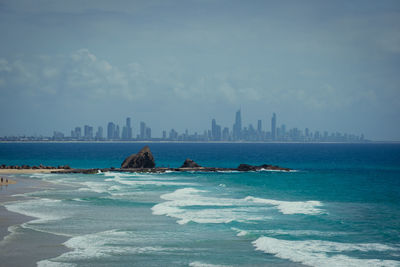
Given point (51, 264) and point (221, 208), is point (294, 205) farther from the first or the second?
point (51, 264)

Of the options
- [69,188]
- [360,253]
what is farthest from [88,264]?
[69,188]

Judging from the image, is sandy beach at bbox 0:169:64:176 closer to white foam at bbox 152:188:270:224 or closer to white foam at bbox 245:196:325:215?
white foam at bbox 152:188:270:224

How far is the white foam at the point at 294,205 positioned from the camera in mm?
38009

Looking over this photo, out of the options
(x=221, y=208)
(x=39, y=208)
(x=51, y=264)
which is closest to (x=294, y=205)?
(x=221, y=208)

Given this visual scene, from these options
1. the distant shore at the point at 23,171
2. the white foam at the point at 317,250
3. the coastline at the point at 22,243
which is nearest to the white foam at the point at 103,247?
the coastline at the point at 22,243

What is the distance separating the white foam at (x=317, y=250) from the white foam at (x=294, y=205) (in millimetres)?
10866

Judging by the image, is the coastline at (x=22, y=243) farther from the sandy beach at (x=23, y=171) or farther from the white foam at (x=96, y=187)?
the sandy beach at (x=23, y=171)

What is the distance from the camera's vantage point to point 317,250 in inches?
981

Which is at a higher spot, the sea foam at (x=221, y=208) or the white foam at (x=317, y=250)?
the sea foam at (x=221, y=208)

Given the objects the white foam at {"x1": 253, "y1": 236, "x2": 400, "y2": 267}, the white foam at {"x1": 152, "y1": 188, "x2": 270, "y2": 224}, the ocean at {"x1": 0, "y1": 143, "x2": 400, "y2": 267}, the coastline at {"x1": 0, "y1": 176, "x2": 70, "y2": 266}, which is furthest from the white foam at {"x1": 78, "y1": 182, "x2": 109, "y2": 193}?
the white foam at {"x1": 253, "y1": 236, "x2": 400, "y2": 267}

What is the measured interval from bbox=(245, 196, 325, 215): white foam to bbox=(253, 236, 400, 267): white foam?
35.6 feet

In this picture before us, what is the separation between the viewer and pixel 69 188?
2117 inches

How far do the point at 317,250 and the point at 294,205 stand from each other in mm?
16990

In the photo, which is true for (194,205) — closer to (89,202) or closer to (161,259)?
(89,202)
